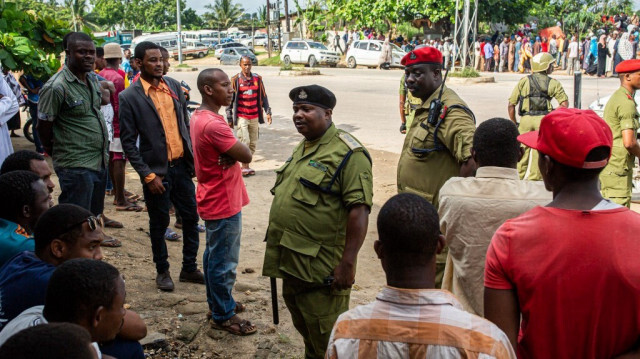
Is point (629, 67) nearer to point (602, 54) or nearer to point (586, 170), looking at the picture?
point (586, 170)

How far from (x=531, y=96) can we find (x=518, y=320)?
20.7 ft

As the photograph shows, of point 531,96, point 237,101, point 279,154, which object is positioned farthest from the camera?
point 279,154

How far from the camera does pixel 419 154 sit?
13.8ft

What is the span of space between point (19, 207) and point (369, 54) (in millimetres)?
32694

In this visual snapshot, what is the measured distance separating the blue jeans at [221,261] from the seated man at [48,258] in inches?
63.8

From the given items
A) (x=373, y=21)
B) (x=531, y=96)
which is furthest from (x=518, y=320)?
(x=373, y=21)

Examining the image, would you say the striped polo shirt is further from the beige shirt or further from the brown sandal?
the beige shirt

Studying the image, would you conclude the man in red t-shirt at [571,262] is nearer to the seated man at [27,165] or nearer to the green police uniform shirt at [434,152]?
the green police uniform shirt at [434,152]

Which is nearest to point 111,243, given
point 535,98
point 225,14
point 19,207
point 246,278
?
point 246,278

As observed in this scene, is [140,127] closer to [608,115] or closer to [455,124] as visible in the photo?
[455,124]

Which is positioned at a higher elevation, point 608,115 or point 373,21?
point 373,21

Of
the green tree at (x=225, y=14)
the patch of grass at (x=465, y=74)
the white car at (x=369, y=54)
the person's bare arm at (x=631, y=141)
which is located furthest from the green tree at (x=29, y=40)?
the green tree at (x=225, y=14)

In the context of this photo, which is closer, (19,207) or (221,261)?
(19,207)

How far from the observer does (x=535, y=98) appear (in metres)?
7.88
